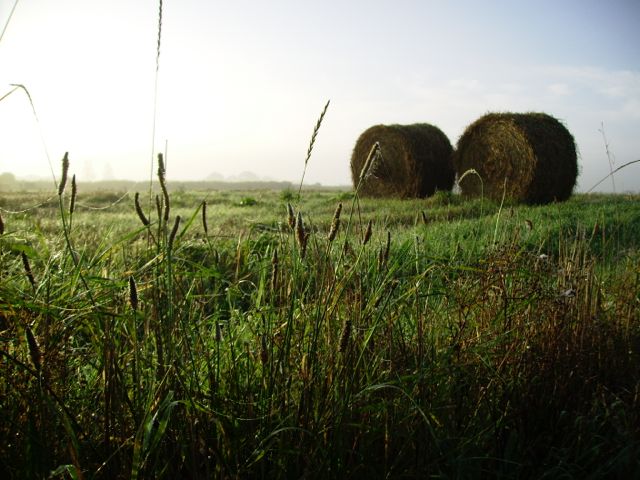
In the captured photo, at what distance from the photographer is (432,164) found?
1305cm

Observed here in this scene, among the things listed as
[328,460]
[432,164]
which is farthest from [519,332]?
[432,164]

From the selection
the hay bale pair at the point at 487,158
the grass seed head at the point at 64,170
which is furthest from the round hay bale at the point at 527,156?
the grass seed head at the point at 64,170

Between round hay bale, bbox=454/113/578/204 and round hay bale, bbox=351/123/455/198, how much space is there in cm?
131

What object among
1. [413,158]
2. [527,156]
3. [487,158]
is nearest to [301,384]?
[527,156]

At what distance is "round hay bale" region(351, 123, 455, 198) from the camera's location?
500 inches

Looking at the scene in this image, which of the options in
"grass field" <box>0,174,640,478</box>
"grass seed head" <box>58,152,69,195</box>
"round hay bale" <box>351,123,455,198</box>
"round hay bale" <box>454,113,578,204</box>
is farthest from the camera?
"round hay bale" <box>351,123,455,198</box>

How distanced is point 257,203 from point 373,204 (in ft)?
9.60

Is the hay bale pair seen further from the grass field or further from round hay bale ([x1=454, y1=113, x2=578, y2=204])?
the grass field

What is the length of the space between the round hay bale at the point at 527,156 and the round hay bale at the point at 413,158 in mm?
1311

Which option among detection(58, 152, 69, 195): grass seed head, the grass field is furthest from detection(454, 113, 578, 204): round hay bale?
detection(58, 152, 69, 195): grass seed head

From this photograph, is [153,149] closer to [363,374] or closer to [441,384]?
[363,374]

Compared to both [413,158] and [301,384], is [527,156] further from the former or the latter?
[301,384]

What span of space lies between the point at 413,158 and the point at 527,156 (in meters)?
2.57

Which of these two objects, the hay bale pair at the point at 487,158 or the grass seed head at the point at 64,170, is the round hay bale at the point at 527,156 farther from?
the grass seed head at the point at 64,170
